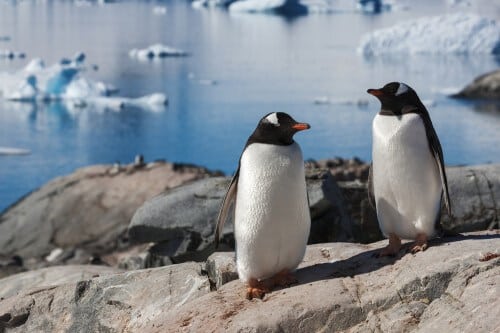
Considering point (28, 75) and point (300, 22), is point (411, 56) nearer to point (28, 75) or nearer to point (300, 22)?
point (28, 75)

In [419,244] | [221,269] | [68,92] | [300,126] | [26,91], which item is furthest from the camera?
[68,92]

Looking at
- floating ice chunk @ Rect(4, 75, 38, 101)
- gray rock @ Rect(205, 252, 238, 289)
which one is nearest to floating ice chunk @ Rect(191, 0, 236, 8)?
floating ice chunk @ Rect(4, 75, 38, 101)

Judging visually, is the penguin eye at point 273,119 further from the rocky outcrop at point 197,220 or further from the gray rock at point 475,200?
the gray rock at point 475,200

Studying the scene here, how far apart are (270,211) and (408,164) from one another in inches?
23.6

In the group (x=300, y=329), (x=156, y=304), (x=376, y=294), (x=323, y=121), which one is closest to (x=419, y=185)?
(x=376, y=294)

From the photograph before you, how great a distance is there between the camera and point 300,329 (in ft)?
10.7

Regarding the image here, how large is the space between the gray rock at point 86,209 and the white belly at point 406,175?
4676 mm

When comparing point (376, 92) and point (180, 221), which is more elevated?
point (376, 92)

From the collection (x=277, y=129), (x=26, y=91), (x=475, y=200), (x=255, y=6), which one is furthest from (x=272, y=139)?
(x=255, y=6)

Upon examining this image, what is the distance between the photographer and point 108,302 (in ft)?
13.4

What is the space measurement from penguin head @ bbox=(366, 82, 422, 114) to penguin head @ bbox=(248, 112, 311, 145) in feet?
1.33

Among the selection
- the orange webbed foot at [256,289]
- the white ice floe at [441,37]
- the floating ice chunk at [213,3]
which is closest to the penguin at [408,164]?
the orange webbed foot at [256,289]

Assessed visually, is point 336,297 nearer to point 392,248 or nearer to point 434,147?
point 392,248

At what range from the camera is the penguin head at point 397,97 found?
3627 mm
